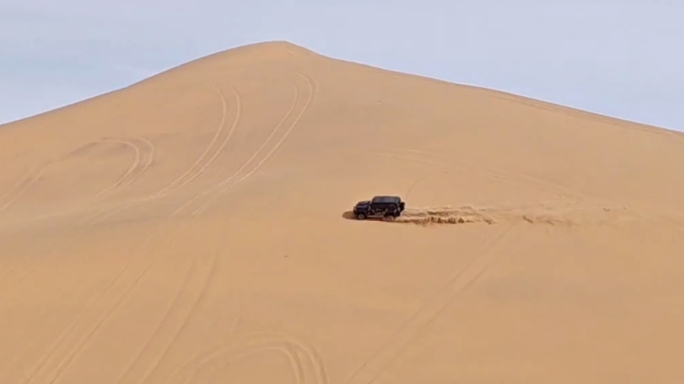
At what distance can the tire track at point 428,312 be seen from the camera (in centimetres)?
1044

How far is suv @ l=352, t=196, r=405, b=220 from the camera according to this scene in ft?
47.3

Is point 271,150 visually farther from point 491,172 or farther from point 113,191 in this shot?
point 491,172

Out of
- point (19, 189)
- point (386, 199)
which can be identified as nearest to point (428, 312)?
point (386, 199)

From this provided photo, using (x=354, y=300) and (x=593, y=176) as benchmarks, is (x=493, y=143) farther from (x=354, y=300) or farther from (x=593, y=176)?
(x=354, y=300)

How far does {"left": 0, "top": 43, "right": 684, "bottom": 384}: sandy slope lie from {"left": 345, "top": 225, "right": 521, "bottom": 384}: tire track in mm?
30

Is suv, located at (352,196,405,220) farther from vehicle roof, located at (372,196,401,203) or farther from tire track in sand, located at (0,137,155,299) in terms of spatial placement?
tire track in sand, located at (0,137,155,299)

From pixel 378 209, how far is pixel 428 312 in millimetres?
3178

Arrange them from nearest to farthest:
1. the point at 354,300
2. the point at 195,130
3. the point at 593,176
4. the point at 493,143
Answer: the point at 354,300
the point at 593,176
the point at 493,143
the point at 195,130

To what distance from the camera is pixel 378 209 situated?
14.4 metres

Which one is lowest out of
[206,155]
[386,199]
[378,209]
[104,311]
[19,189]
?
[104,311]

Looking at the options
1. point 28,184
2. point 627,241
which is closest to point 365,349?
point 627,241

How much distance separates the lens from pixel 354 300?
469 inches

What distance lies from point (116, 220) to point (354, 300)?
506cm

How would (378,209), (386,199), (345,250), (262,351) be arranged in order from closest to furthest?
(262,351) → (345,250) → (378,209) → (386,199)
